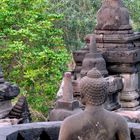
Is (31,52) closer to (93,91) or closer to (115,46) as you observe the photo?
(115,46)

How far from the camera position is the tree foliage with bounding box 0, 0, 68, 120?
49.9 ft

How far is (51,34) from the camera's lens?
1617 cm

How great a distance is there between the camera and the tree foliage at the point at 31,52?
15.2 meters

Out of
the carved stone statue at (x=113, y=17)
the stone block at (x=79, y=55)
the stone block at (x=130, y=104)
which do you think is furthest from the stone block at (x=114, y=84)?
the carved stone statue at (x=113, y=17)

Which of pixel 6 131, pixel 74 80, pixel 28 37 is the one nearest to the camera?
pixel 6 131

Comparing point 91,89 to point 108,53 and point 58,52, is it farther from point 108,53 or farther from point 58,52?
point 58,52

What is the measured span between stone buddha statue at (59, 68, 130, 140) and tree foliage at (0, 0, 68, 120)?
10.8 m

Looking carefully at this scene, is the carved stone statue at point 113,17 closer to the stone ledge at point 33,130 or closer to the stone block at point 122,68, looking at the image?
the stone block at point 122,68

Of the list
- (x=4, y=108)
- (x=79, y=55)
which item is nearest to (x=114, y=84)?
(x=79, y=55)

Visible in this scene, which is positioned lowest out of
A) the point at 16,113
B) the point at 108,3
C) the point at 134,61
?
the point at 16,113

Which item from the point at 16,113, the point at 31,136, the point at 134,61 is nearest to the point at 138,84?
the point at 134,61

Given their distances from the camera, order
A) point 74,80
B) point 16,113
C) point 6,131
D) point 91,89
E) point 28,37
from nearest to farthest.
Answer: point 91,89 → point 6,131 → point 16,113 → point 74,80 → point 28,37

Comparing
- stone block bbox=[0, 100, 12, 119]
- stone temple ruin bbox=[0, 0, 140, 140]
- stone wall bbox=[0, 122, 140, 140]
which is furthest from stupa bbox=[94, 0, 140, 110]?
stone wall bbox=[0, 122, 140, 140]

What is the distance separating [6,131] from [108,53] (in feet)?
14.7
